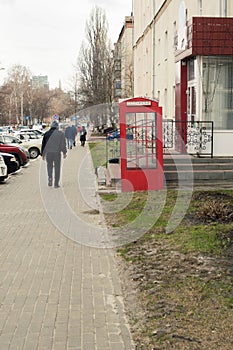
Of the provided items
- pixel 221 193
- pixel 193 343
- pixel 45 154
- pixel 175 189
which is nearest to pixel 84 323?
pixel 193 343

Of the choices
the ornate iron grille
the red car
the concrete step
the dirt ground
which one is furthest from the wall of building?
the dirt ground

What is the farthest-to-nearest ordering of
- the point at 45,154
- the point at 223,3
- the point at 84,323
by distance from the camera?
the point at 223,3 < the point at 45,154 < the point at 84,323

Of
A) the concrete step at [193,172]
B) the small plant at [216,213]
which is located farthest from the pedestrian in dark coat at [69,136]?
the small plant at [216,213]

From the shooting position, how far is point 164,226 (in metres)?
8.39

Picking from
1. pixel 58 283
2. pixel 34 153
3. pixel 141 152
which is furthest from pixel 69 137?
pixel 58 283

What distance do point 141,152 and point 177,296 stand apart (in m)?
7.79

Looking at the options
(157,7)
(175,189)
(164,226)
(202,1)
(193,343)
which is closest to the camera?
(193,343)

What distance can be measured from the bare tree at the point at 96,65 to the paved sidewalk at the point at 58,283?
145 feet

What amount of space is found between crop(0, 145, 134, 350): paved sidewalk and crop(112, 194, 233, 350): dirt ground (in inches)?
6.8

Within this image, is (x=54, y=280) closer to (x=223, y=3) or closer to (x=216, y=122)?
(x=216, y=122)

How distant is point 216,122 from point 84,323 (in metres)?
11.9

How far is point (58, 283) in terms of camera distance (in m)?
5.95

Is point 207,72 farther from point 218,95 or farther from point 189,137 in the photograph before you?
point 189,137

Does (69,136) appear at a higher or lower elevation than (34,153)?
higher
